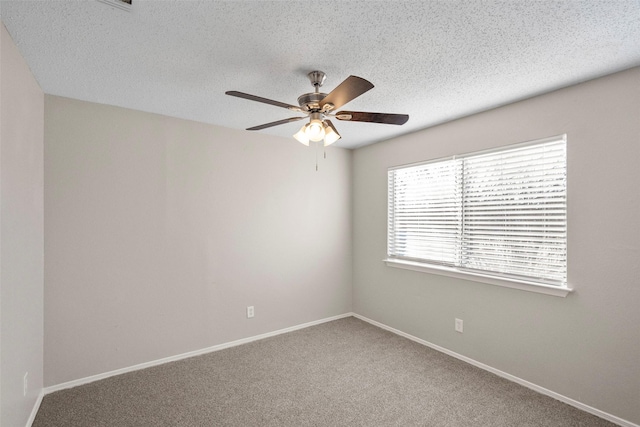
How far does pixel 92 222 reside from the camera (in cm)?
273

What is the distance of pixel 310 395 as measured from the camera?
8.24ft

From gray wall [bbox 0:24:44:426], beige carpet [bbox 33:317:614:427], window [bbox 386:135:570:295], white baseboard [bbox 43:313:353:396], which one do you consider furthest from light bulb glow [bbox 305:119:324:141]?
white baseboard [bbox 43:313:353:396]

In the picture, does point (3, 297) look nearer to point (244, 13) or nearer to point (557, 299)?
point (244, 13)

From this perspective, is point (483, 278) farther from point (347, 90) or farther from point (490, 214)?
point (347, 90)

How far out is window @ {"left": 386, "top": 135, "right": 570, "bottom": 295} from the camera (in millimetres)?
2533

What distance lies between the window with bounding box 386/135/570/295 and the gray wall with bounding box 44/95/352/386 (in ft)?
3.85

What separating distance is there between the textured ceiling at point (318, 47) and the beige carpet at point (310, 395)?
238 cm

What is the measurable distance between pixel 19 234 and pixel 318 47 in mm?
2135

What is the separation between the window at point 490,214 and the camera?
8.31ft

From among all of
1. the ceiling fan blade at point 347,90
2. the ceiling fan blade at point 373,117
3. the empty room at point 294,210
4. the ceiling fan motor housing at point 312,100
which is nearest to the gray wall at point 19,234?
the empty room at point 294,210

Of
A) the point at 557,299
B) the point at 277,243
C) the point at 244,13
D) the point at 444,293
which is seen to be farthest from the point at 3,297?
the point at 557,299

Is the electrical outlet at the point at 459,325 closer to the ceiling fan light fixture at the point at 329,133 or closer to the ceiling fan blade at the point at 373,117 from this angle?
the ceiling fan blade at the point at 373,117

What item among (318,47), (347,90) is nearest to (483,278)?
(347,90)

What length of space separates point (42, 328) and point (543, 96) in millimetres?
4395
